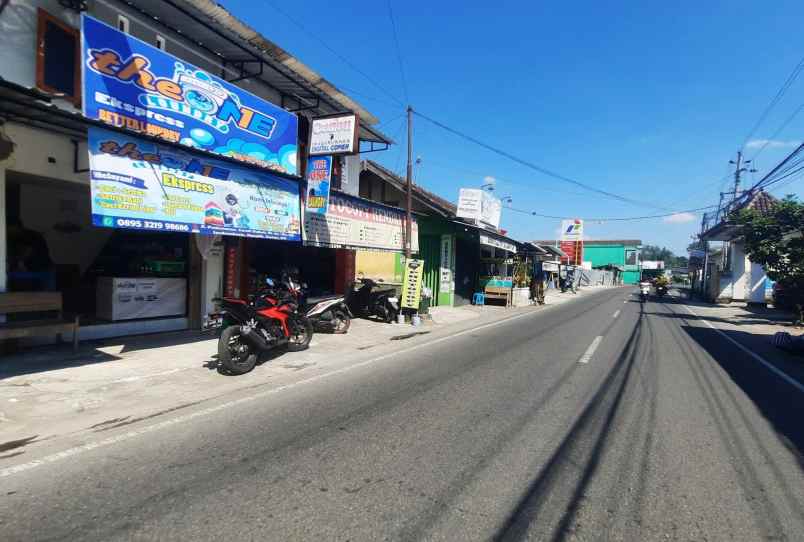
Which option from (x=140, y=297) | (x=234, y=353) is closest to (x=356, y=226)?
(x=140, y=297)

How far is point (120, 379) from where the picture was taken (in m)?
6.02

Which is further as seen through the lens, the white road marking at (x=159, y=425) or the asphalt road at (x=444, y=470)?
the white road marking at (x=159, y=425)

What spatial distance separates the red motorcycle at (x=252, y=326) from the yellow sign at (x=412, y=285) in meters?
5.65

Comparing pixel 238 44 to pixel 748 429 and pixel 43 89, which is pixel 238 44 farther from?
pixel 748 429

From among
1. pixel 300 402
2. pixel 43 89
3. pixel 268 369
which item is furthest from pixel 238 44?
pixel 300 402

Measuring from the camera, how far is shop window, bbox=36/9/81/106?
6379 millimetres

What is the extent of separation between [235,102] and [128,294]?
4.53 metres

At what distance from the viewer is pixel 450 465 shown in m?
3.65

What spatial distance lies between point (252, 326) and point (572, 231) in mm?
46471

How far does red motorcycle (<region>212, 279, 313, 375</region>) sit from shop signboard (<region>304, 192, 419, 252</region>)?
9.86ft

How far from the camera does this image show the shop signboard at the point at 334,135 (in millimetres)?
10234

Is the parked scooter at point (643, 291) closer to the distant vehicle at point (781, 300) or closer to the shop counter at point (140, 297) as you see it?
the distant vehicle at point (781, 300)

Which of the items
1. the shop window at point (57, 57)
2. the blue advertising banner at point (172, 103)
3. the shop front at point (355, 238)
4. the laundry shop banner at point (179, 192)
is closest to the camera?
the laundry shop banner at point (179, 192)

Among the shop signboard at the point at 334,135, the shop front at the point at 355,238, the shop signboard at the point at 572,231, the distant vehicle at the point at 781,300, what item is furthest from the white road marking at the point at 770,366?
the shop signboard at the point at 572,231
